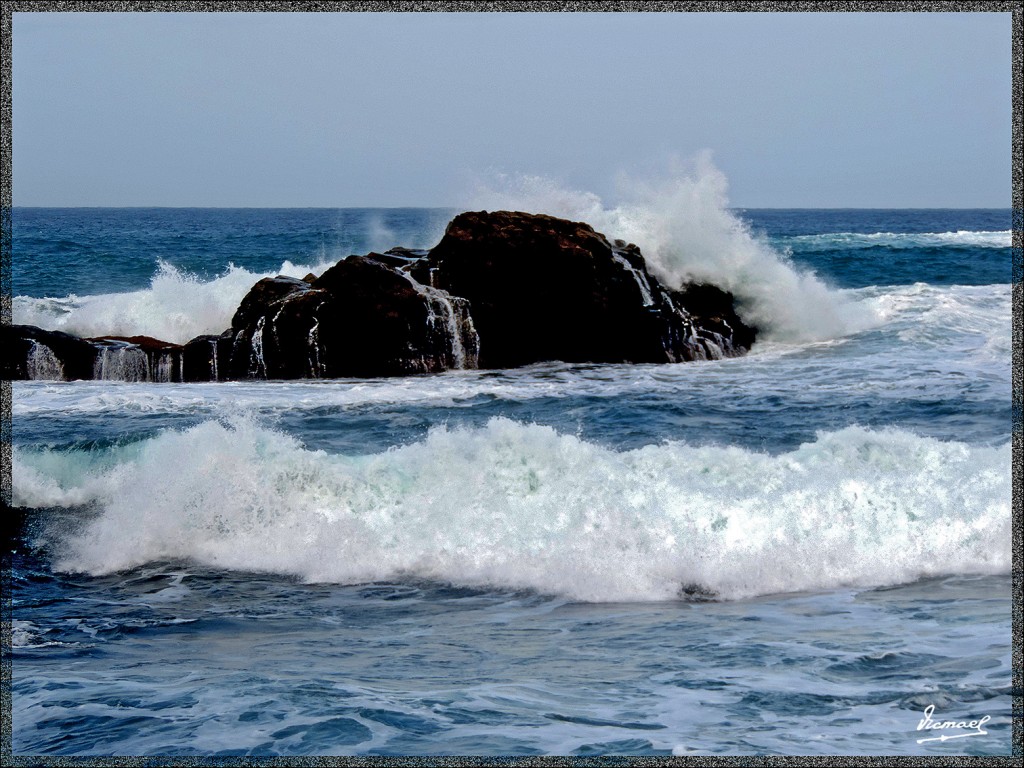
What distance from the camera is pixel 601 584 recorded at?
648 cm

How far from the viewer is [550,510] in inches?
292

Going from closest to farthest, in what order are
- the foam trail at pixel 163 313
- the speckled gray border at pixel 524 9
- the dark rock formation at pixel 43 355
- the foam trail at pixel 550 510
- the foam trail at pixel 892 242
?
the speckled gray border at pixel 524 9
the foam trail at pixel 550 510
the dark rock formation at pixel 43 355
the foam trail at pixel 163 313
the foam trail at pixel 892 242

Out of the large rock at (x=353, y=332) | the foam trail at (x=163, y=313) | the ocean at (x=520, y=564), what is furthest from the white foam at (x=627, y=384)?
the foam trail at (x=163, y=313)

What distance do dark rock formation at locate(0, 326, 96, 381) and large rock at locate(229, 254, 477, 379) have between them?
5.88ft

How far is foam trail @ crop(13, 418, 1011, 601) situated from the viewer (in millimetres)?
6695

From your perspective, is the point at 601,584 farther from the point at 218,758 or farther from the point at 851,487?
the point at 218,758

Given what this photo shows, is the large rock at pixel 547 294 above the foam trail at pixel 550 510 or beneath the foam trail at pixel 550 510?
above

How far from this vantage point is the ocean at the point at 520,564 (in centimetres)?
448

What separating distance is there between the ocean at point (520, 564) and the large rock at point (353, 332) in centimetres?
48

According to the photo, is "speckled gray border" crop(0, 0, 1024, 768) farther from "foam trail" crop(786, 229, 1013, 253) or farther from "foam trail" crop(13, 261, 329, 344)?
"foam trail" crop(786, 229, 1013, 253)

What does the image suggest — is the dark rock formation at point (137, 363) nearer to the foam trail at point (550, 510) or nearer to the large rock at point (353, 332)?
the large rock at point (353, 332)

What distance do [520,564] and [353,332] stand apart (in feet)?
22.3

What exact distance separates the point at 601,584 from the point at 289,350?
748 centimetres

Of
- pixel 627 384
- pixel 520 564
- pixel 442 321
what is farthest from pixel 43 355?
pixel 520 564
